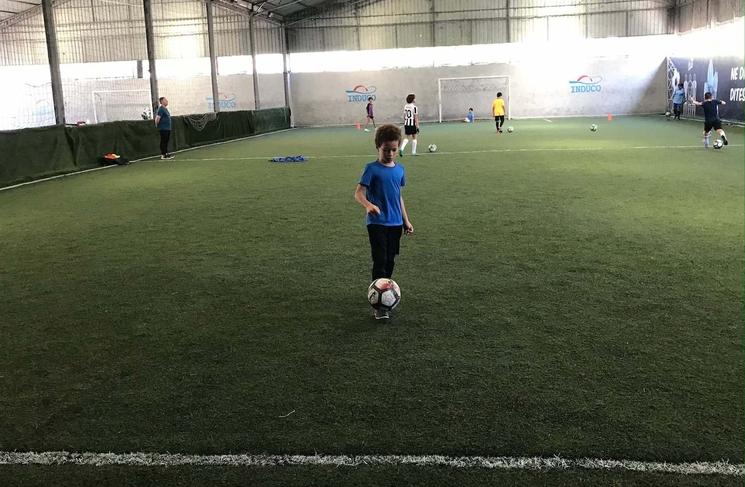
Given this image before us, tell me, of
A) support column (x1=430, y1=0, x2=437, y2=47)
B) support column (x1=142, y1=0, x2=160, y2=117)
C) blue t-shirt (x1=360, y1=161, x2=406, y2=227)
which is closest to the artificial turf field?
blue t-shirt (x1=360, y1=161, x2=406, y2=227)

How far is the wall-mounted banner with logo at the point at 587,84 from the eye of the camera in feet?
137

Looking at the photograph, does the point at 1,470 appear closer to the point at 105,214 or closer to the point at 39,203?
the point at 105,214

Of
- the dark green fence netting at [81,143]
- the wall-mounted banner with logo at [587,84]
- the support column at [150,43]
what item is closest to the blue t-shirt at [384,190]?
the dark green fence netting at [81,143]

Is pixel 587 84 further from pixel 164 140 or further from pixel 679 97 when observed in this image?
pixel 164 140

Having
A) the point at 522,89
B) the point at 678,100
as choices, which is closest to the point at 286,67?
the point at 522,89

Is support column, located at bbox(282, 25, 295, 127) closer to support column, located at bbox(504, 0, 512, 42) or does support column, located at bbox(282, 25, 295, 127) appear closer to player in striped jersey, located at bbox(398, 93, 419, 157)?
support column, located at bbox(504, 0, 512, 42)

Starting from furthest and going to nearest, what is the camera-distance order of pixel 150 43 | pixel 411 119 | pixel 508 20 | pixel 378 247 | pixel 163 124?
pixel 508 20
pixel 150 43
pixel 163 124
pixel 411 119
pixel 378 247

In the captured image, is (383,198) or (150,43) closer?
(383,198)

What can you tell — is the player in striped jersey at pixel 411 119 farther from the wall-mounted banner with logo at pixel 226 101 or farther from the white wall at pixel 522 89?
the wall-mounted banner with logo at pixel 226 101

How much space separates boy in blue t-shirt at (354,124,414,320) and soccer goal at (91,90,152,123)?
3770 cm

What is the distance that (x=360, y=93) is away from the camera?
141ft

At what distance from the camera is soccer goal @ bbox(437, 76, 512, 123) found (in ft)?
138

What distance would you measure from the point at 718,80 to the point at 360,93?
2099cm

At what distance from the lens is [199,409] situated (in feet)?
13.5
